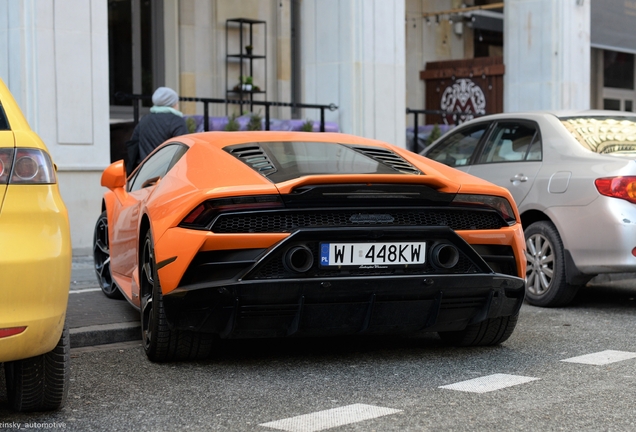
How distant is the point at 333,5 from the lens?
1314 cm

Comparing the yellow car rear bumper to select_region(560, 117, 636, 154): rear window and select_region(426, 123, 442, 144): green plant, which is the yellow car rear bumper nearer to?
select_region(560, 117, 636, 154): rear window

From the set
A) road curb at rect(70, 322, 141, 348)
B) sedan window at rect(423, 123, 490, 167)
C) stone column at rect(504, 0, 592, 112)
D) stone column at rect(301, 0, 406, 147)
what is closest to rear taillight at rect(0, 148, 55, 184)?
road curb at rect(70, 322, 141, 348)

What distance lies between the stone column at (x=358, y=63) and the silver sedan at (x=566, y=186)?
14.8 ft

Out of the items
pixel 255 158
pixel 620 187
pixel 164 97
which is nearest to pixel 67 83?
pixel 164 97

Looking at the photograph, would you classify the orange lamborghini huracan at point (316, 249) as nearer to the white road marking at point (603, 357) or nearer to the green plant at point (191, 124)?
the white road marking at point (603, 357)

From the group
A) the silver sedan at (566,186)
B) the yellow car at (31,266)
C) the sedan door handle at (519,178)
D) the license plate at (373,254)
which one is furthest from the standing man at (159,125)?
the yellow car at (31,266)

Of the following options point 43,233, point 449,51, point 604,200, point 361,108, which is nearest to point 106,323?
point 43,233

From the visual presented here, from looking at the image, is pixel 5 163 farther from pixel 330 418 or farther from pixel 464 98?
pixel 464 98

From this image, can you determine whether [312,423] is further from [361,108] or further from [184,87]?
[184,87]

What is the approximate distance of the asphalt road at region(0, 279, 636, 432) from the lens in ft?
13.4

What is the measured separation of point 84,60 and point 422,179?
634 centimetres

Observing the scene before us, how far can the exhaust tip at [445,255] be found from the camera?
5066 millimetres

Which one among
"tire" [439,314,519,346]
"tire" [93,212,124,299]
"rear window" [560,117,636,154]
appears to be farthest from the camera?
"rear window" [560,117,636,154]

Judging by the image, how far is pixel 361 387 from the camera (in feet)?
15.6
